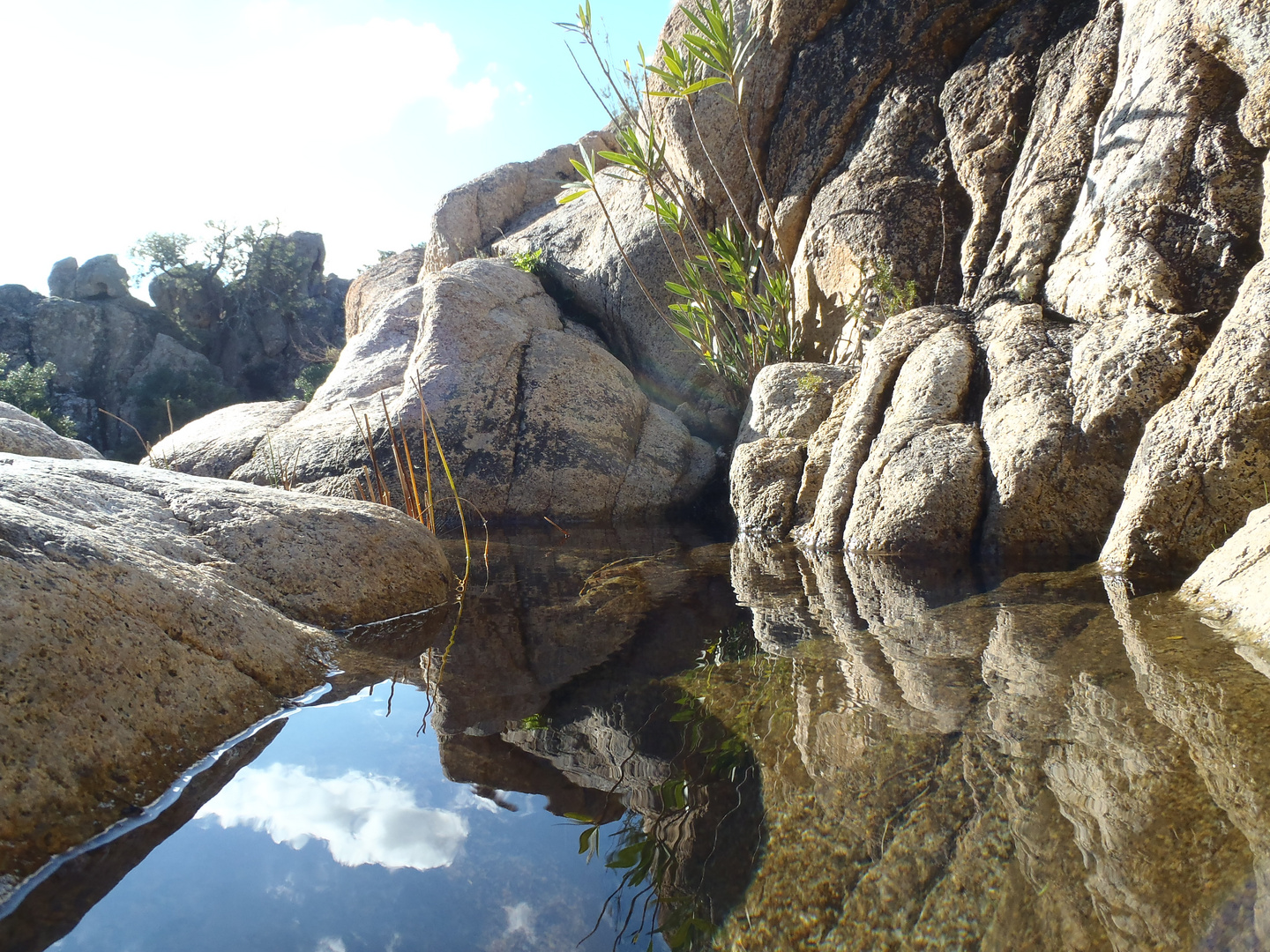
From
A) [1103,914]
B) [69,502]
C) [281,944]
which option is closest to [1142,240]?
[1103,914]

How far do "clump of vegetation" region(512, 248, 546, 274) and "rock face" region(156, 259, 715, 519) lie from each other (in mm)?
1739

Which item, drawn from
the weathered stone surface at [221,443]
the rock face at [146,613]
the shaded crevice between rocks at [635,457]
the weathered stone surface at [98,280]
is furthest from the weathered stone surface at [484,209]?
the weathered stone surface at [98,280]

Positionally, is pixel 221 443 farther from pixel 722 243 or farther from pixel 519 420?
pixel 722 243

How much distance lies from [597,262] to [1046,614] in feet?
27.3

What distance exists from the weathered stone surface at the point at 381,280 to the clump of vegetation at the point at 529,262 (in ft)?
13.8

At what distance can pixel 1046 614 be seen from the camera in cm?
304

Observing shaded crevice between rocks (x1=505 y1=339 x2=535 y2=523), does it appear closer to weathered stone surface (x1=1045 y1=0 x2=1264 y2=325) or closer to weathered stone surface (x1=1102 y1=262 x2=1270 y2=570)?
weathered stone surface (x1=1045 y1=0 x2=1264 y2=325)

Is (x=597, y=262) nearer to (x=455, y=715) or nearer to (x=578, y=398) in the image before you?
(x=578, y=398)

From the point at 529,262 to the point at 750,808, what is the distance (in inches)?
378

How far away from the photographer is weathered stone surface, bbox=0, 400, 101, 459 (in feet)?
14.9

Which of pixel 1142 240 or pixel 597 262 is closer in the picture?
pixel 1142 240

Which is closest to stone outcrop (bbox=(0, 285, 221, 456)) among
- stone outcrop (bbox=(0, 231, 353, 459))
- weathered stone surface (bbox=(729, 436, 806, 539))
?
stone outcrop (bbox=(0, 231, 353, 459))

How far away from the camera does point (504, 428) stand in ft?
25.8

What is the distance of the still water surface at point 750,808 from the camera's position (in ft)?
4.53
